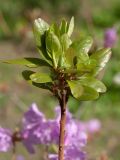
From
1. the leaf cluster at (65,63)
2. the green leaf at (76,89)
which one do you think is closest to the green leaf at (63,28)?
the leaf cluster at (65,63)

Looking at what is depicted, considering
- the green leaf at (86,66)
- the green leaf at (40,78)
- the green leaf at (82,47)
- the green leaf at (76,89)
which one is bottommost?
the green leaf at (76,89)

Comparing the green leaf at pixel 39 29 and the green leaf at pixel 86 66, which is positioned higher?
the green leaf at pixel 39 29

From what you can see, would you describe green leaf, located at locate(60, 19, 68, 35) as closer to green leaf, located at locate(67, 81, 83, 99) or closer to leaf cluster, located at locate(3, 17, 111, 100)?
leaf cluster, located at locate(3, 17, 111, 100)

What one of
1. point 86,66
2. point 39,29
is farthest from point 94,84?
point 39,29

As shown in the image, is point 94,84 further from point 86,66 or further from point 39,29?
point 39,29

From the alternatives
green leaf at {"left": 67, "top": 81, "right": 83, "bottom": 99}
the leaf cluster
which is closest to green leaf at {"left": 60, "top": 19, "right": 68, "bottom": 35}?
the leaf cluster

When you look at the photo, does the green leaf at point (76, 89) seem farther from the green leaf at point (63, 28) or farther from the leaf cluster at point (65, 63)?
the green leaf at point (63, 28)

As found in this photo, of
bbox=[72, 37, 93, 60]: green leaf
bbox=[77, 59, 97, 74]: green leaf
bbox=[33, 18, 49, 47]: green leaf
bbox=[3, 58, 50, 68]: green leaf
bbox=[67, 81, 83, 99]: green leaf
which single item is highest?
bbox=[33, 18, 49, 47]: green leaf
